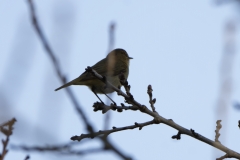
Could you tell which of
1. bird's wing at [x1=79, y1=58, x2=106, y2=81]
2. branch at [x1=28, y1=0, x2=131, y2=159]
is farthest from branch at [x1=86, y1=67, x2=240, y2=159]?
bird's wing at [x1=79, y1=58, x2=106, y2=81]

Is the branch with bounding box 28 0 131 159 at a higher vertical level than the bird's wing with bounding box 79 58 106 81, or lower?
lower

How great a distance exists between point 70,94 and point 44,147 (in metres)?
0.32

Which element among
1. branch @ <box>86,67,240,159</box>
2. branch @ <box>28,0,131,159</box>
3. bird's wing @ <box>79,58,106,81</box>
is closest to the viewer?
branch @ <box>28,0,131,159</box>

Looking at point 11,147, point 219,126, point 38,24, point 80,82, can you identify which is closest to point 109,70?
point 38,24

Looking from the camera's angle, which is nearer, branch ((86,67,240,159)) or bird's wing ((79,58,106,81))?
branch ((86,67,240,159))

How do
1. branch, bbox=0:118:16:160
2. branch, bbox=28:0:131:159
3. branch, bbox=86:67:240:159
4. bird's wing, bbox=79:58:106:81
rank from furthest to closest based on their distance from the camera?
bird's wing, bbox=79:58:106:81 < branch, bbox=86:67:240:159 < branch, bbox=0:118:16:160 < branch, bbox=28:0:131:159

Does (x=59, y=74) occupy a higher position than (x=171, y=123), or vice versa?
(x=171, y=123)

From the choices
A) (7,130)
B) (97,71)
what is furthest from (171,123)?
(97,71)

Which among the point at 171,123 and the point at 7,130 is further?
the point at 171,123

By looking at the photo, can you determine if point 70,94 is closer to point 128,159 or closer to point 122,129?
point 128,159

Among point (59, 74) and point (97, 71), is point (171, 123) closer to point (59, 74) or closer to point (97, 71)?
point (59, 74)

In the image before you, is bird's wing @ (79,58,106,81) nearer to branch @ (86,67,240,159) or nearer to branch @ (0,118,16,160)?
branch @ (86,67,240,159)

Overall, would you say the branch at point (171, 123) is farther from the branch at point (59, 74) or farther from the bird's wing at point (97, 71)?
the bird's wing at point (97, 71)

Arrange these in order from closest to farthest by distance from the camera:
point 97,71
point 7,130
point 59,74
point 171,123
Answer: point 59,74 → point 7,130 → point 171,123 → point 97,71
